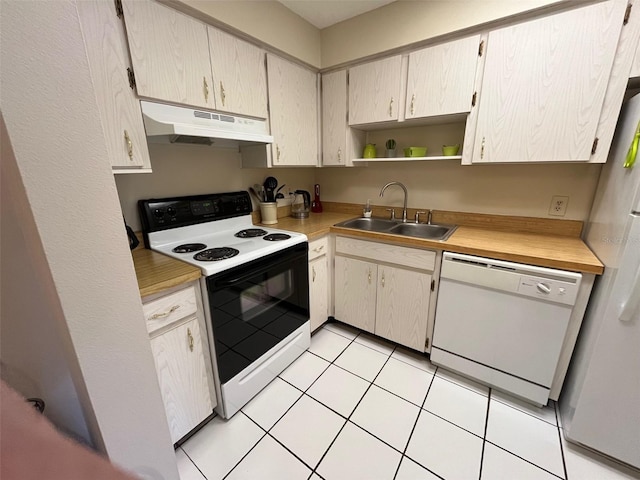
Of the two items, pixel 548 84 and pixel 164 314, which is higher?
pixel 548 84

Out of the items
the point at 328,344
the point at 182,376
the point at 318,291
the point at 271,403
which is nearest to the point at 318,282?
the point at 318,291

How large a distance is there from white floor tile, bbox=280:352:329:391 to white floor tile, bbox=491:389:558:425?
105cm

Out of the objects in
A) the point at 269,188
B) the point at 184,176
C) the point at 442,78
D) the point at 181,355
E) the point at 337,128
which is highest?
the point at 442,78

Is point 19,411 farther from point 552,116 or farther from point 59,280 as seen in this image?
point 552,116

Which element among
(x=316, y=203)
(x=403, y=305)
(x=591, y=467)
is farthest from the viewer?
(x=316, y=203)

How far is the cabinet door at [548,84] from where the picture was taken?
48.4 inches

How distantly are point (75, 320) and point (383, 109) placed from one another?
1973 mm

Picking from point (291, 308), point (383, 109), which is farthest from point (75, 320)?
point (383, 109)

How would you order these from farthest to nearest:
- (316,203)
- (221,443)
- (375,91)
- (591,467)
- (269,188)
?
(316,203) < (269,188) < (375,91) < (221,443) < (591,467)

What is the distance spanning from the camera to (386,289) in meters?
1.82

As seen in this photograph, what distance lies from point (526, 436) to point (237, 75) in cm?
251

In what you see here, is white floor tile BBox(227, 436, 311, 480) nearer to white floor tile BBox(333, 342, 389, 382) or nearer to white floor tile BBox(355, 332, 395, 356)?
white floor tile BBox(333, 342, 389, 382)

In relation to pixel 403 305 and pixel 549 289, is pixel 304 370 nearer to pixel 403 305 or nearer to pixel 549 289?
pixel 403 305

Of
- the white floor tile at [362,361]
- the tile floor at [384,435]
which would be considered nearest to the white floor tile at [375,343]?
the white floor tile at [362,361]
